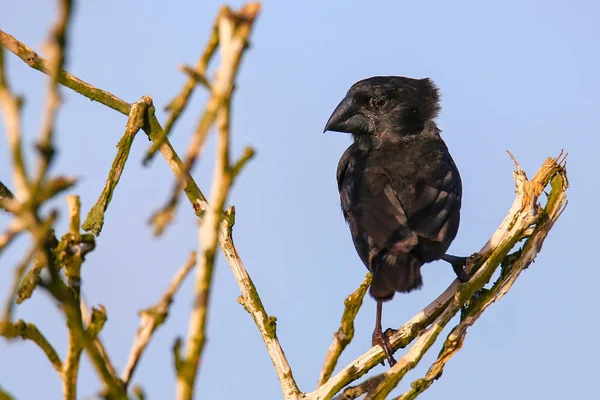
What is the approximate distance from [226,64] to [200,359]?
1.44 feet

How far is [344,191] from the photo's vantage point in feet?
18.9

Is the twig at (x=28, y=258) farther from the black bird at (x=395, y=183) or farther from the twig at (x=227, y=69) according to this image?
the black bird at (x=395, y=183)

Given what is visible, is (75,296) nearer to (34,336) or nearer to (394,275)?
(34,336)

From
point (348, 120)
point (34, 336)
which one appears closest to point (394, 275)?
point (348, 120)

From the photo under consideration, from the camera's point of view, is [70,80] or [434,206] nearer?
[70,80]

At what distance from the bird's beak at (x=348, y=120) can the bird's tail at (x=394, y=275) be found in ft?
6.79

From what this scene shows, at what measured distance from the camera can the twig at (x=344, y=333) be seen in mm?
2555

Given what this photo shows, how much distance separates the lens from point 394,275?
4.21 metres

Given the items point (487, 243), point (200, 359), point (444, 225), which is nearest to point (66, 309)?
point (200, 359)

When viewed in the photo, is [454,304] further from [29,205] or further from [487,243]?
[29,205]

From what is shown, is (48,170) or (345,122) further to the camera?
(345,122)

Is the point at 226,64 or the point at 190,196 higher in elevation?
the point at 190,196

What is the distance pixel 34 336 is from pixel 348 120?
193 inches

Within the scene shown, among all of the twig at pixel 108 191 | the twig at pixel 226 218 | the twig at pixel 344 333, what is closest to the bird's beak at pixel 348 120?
the twig at pixel 226 218
